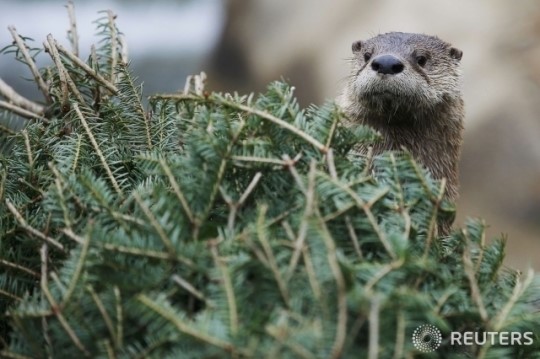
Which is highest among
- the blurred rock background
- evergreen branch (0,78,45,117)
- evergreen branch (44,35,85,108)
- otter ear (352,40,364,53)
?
the blurred rock background

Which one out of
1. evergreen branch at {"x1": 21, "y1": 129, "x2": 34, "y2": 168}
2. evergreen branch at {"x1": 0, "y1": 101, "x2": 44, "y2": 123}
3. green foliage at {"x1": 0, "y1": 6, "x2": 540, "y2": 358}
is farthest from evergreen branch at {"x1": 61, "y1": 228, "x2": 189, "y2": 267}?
evergreen branch at {"x1": 0, "y1": 101, "x2": 44, "y2": 123}

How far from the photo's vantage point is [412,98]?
7.77 feet

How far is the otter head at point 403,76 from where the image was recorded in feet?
7.58

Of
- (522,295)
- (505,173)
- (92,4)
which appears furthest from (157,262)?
(92,4)

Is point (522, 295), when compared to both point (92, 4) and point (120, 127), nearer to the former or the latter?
point (120, 127)

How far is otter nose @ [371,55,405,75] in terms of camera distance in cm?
229

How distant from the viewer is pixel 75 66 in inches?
78.2

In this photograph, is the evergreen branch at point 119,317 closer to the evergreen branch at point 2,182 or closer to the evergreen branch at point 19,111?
the evergreen branch at point 2,182

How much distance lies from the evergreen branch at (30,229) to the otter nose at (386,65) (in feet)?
3.82

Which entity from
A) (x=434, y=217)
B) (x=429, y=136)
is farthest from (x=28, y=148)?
(x=429, y=136)

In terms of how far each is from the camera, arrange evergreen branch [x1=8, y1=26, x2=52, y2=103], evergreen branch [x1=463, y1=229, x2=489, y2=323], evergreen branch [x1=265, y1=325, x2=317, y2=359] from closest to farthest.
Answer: evergreen branch [x1=265, y1=325, x2=317, y2=359] → evergreen branch [x1=463, y1=229, x2=489, y2=323] → evergreen branch [x1=8, y1=26, x2=52, y2=103]

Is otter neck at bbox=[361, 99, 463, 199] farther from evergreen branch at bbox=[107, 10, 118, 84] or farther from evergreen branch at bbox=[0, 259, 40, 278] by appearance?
evergreen branch at bbox=[0, 259, 40, 278]

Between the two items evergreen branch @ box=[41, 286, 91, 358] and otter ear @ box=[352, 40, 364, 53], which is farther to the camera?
otter ear @ box=[352, 40, 364, 53]

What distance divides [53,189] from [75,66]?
0.67m
